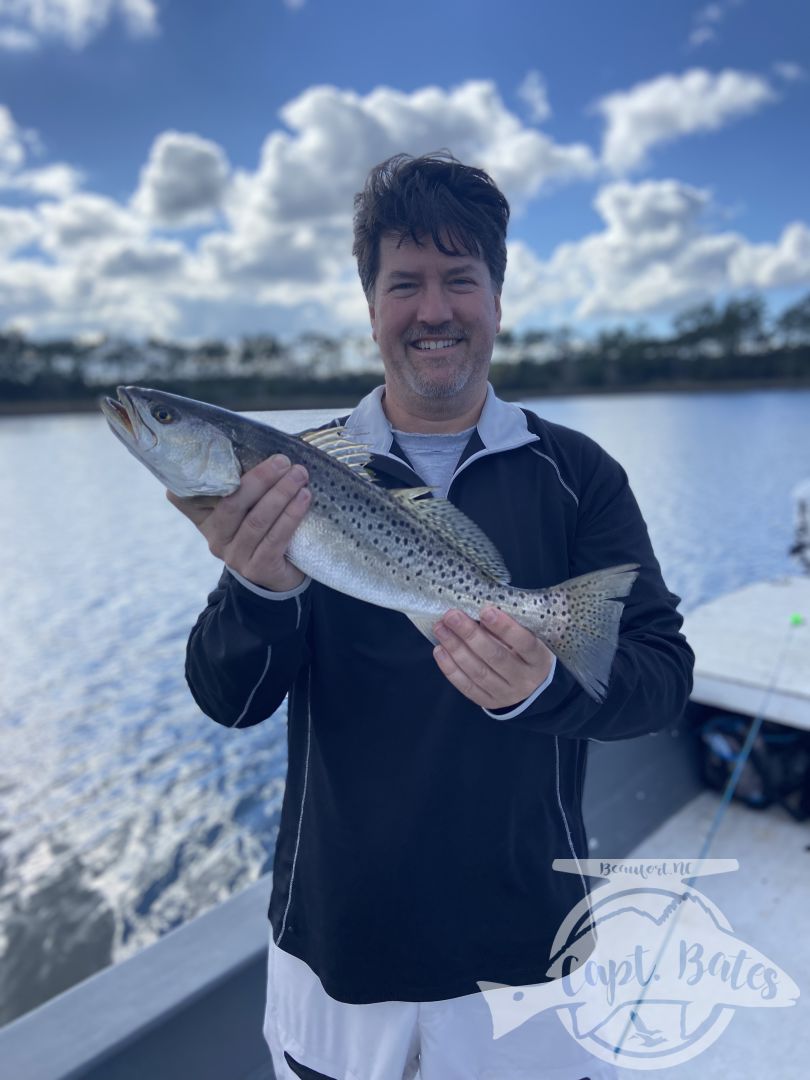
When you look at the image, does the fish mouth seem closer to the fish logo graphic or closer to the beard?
the beard

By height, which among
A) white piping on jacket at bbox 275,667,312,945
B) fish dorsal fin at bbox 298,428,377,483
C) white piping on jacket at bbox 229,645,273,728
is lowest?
white piping on jacket at bbox 275,667,312,945

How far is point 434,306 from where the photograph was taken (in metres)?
2.55

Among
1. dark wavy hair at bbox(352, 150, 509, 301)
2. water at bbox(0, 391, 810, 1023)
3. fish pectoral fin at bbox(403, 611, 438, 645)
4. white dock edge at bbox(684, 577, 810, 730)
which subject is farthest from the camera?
water at bbox(0, 391, 810, 1023)

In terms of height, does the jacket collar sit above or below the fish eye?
below

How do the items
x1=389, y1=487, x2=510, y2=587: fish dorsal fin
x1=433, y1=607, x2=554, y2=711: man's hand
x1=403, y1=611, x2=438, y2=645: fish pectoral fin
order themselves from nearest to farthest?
1. x1=433, y1=607, x2=554, y2=711: man's hand
2. x1=403, y1=611, x2=438, y2=645: fish pectoral fin
3. x1=389, y1=487, x2=510, y2=587: fish dorsal fin

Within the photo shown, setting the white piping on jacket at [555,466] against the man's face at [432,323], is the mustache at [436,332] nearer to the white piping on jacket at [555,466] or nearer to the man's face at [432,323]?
the man's face at [432,323]

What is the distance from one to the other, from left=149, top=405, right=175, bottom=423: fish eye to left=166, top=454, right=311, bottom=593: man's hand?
0.34 m

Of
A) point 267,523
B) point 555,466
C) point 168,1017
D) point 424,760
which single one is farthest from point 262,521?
point 168,1017

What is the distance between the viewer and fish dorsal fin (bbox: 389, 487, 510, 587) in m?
2.48

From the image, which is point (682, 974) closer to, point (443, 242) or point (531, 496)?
point (531, 496)

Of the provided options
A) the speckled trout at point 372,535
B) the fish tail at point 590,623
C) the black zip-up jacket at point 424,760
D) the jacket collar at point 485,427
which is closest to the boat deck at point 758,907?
the black zip-up jacket at point 424,760

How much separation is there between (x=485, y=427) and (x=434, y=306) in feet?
1.51

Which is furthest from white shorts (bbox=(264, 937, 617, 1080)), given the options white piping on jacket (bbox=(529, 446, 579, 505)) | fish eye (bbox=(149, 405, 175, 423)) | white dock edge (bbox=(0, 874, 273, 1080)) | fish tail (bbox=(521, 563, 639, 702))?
fish eye (bbox=(149, 405, 175, 423))

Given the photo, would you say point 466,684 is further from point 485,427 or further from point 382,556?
point 485,427
